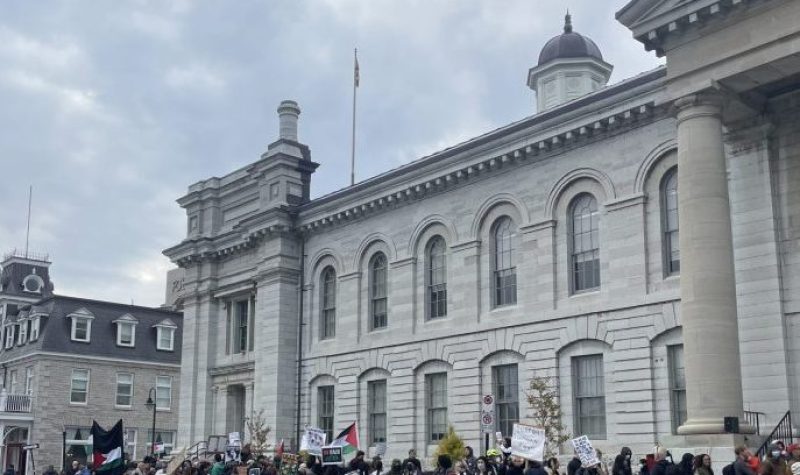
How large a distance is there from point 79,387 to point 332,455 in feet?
140

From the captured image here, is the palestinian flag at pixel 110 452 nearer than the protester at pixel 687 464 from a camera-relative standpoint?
No

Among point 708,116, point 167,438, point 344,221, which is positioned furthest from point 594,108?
point 167,438

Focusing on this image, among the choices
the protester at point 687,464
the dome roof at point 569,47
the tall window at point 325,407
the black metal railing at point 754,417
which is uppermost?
the dome roof at point 569,47

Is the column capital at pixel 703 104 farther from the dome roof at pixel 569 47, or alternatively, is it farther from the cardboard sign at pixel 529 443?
the dome roof at pixel 569 47

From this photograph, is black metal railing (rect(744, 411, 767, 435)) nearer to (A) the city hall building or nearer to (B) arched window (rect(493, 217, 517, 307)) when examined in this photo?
(A) the city hall building

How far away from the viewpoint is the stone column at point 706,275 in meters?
21.7

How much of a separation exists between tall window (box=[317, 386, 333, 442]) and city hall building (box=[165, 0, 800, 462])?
0.26 feet

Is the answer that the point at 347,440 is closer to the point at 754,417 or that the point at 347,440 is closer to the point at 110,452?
the point at 110,452

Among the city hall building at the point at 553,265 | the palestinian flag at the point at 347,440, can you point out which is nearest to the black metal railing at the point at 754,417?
the city hall building at the point at 553,265

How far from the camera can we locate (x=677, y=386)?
26.8 m

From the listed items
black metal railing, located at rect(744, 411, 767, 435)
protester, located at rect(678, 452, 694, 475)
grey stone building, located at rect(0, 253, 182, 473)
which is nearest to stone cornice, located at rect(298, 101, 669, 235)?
black metal railing, located at rect(744, 411, 767, 435)

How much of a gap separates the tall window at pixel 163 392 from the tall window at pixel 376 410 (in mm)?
32148

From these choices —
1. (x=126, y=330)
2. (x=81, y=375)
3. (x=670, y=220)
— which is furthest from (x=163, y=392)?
(x=670, y=220)

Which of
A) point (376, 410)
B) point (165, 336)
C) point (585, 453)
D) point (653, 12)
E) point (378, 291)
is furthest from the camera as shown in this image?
point (165, 336)
